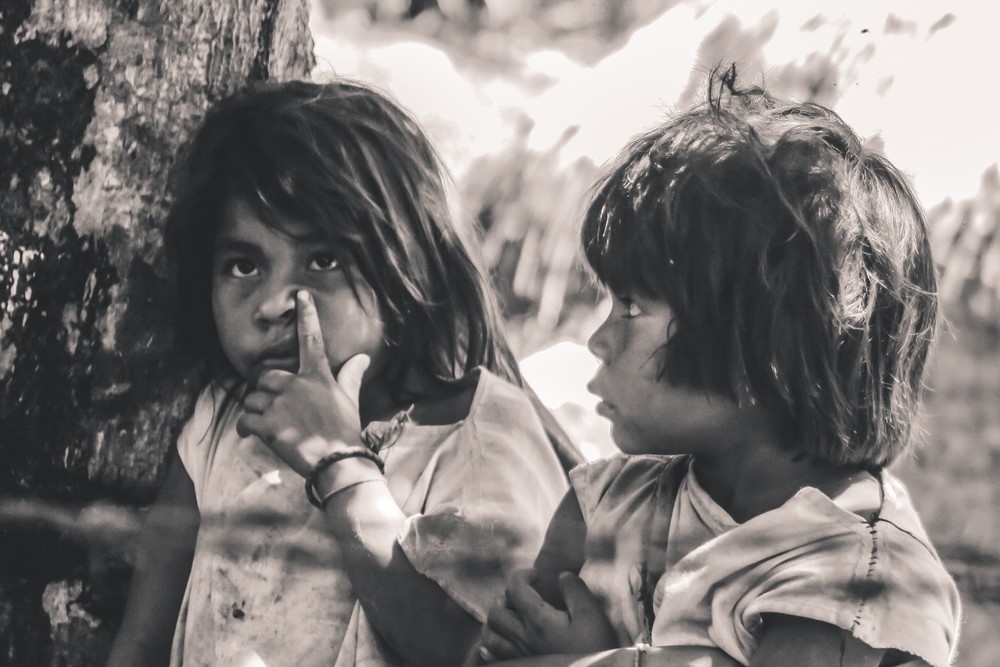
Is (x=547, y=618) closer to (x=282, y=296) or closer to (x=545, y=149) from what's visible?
(x=282, y=296)

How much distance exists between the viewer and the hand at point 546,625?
1.46m

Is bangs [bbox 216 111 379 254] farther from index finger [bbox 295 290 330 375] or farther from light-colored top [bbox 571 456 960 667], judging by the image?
light-colored top [bbox 571 456 960 667]

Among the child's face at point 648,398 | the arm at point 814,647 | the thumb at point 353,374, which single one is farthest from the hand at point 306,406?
the arm at point 814,647

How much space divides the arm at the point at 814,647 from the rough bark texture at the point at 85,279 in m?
0.98

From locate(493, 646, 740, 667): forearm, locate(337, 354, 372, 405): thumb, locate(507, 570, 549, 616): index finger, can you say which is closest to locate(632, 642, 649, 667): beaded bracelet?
locate(493, 646, 740, 667): forearm

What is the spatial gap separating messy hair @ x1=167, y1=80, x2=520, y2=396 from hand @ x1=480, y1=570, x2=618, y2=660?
0.39 m

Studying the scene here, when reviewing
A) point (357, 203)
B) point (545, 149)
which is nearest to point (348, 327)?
point (357, 203)

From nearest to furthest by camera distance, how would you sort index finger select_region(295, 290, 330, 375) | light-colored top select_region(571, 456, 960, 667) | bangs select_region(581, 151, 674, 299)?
light-colored top select_region(571, 456, 960, 667), bangs select_region(581, 151, 674, 299), index finger select_region(295, 290, 330, 375)

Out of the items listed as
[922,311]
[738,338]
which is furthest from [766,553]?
[922,311]

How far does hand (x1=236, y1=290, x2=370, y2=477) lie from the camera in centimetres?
160

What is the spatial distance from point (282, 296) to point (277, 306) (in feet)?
0.05

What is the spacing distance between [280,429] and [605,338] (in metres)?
0.44

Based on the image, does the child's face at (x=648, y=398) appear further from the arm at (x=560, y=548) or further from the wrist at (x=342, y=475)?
the wrist at (x=342, y=475)

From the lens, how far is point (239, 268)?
5.67ft
